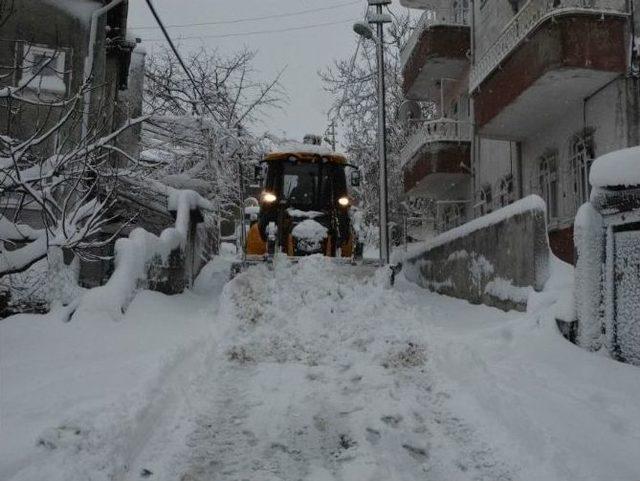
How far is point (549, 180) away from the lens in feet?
43.0

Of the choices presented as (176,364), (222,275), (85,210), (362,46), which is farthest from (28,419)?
(362,46)

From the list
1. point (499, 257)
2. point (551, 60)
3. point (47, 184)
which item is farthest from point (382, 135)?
point (47, 184)

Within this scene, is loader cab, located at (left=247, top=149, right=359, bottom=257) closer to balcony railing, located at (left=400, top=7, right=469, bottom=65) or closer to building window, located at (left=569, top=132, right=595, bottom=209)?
building window, located at (left=569, top=132, right=595, bottom=209)

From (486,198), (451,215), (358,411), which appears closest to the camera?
(358,411)

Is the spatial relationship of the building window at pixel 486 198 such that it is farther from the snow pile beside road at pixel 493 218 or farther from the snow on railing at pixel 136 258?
the snow on railing at pixel 136 258

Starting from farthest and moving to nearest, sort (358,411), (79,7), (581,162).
→ (79,7)
(581,162)
(358,411)

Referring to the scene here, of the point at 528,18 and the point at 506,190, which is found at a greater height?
the point at 528,18

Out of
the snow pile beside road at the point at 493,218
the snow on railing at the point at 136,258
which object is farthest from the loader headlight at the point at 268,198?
the snow pile beside road at the point at 493,218

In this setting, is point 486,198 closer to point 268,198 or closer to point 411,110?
point 268,198

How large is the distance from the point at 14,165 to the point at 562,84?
916 cm

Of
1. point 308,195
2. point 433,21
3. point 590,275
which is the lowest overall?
point 590,275

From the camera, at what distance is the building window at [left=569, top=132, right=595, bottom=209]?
1121 centimetres

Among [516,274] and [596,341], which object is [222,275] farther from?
[596,341]

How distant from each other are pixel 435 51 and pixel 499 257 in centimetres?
996
